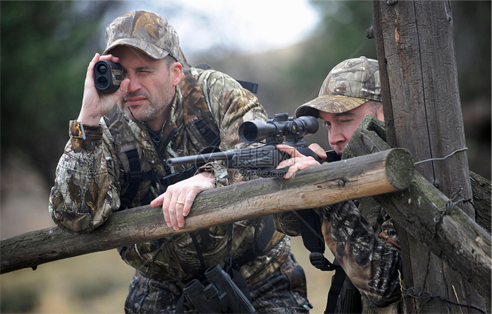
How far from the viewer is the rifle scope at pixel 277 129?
2.36m

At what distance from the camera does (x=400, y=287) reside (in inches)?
101

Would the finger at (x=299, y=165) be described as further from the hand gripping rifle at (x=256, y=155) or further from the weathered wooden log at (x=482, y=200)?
the weathered wooden log at (x=482, y=200)

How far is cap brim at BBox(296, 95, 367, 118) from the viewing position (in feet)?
10.8

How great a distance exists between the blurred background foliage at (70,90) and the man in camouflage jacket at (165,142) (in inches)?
282

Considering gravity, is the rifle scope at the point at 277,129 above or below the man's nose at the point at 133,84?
below

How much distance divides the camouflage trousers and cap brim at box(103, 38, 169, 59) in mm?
1779

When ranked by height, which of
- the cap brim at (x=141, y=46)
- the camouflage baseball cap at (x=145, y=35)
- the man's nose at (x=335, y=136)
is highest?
the camouflage baseball cap at (x=145, y=35)

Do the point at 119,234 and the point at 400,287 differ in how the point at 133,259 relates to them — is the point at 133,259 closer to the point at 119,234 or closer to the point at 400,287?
the point at 119,234

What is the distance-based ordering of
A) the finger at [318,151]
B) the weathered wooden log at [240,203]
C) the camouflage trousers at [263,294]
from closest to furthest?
the weathered wooden log at [240,203]
the finger at [318,151]
the camouflage trousers at [263,294]

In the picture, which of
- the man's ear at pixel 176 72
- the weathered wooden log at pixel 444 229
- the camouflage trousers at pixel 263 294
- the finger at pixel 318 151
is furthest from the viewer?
the camouflage trousers at pixel 263 294

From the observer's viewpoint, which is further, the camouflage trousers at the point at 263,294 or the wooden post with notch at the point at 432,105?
the camouflage trousers at the point at 263,294

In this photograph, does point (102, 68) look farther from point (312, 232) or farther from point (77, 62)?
point (77, 62)

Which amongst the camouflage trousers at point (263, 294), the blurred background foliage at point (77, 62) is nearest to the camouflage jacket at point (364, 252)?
the camouflage trousers at point (263, 294)

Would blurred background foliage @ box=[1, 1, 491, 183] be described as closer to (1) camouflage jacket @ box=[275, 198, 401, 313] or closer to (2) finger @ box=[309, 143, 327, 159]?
(2) finger @ box=[309, 143, 327, 159]
